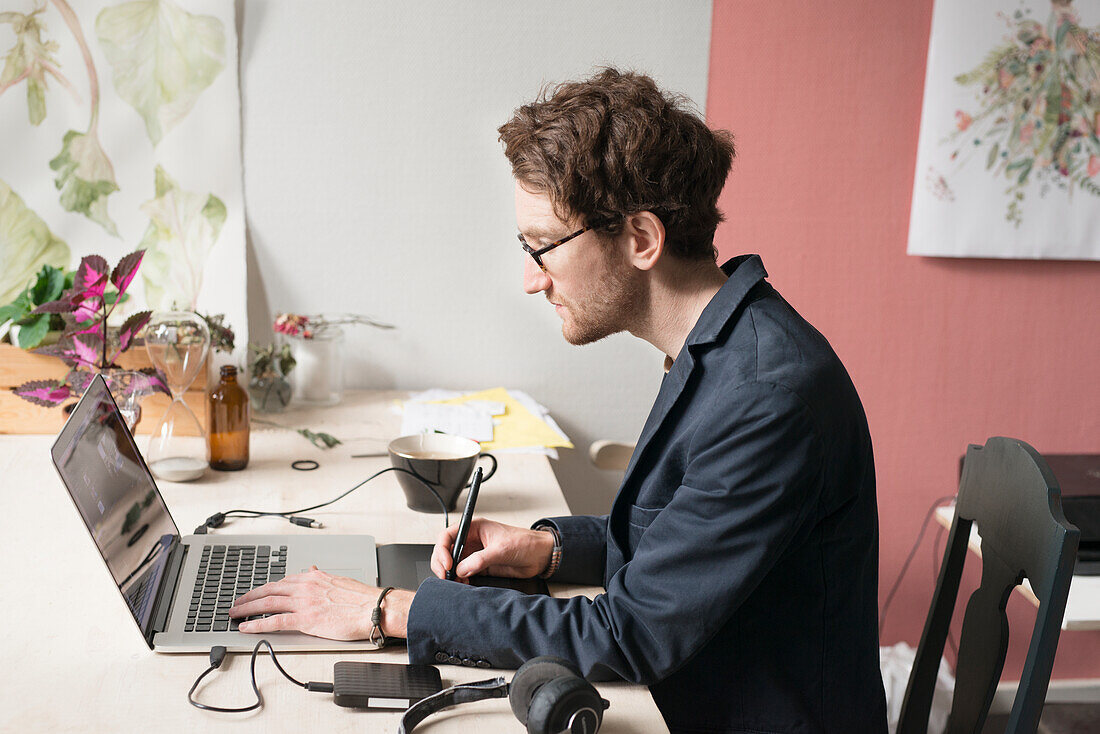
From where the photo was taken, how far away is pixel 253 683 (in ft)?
2.93

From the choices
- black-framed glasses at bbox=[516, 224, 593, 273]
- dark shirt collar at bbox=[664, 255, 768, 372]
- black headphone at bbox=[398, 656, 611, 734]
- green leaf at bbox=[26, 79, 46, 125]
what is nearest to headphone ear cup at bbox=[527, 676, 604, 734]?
black headphone at bbox=[398, 656, 611, 734]

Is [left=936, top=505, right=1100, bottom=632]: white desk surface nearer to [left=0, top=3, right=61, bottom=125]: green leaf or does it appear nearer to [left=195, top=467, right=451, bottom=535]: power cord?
[left=195, top=467, right=451, bottom=535]: power cord

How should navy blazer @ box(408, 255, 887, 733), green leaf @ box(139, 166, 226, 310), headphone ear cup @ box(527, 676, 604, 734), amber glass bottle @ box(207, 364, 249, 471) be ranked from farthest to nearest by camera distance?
green leaf @ box(139, 166, 226, 310) → amber glass bottle @ box(207, 364, 249, 471) → navy blazer @ box(408, 255, 887, 733) → headphone ear cup @ box(527, 676, 604, 734)

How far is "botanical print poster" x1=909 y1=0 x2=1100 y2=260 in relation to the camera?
7.00 ft

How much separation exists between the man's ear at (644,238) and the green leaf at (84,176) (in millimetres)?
1331

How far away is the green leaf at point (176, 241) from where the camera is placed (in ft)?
6.53

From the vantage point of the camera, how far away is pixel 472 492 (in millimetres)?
1146

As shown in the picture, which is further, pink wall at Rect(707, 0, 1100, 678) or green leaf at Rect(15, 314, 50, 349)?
pink wall at Rect(707, 0, 1100, 678)

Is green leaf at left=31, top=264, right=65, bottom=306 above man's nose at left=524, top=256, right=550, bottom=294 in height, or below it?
below

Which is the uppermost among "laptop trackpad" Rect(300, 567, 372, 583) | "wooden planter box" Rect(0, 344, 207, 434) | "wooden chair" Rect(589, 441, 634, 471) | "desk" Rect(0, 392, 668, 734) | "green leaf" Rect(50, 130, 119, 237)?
"green leaf" Rect(50, 130, 119, 237)

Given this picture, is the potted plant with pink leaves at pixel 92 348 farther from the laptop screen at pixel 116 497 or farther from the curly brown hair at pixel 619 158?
the curly brown hair at pixel 619 158

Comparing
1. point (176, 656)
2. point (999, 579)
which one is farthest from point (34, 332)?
point (999, 579)

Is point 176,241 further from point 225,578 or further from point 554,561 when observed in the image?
point 554,561

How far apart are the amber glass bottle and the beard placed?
60 cm
